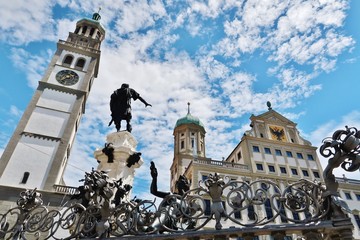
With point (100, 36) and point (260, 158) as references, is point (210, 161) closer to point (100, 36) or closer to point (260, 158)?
point (260, 158)

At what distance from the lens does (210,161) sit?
29.9 meters

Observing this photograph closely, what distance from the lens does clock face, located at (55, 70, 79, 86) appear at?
29.7m

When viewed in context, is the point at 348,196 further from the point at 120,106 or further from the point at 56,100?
the point at 56,100

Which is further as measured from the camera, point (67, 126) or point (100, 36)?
point (100, 36)

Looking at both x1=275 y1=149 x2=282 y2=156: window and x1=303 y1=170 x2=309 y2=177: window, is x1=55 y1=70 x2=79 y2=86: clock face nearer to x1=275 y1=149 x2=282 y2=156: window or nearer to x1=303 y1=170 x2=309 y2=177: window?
x1=275 y1=149 x2=282 y2=156: window

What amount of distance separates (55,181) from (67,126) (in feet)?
20.7

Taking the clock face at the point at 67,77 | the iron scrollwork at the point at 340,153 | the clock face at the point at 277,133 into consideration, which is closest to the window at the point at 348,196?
the clock face at the point at 277,133

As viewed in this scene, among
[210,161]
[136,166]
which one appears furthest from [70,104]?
[136,166]

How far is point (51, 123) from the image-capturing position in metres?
25.6

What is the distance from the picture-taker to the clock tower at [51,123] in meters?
21.7

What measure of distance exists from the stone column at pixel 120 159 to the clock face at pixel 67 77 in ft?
82.9

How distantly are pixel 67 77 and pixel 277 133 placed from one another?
96.8ft

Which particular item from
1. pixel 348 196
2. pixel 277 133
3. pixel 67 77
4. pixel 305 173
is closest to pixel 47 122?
pixel 67 77

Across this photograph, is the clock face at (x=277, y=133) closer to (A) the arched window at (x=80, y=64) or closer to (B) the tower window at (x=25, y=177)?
(A) the arched window at (x=80, y=64)
